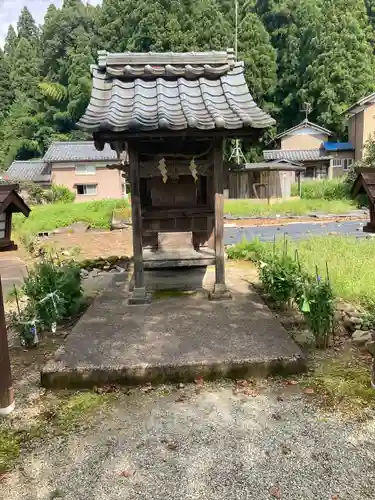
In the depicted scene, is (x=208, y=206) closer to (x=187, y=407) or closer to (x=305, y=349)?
(x=305, y=349)

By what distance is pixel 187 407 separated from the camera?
3.74 metres

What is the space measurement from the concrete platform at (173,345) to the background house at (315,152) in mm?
28720

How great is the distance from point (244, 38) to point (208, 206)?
37215mm

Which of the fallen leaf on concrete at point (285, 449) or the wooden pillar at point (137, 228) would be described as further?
the wooden pillar at point (137, 228)

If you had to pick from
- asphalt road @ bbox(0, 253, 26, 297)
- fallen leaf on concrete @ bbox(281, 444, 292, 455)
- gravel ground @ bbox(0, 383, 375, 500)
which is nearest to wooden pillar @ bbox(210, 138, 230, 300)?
gravel ground @ bbox(0, 383, 375, 500)

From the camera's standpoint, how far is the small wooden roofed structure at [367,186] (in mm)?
3631

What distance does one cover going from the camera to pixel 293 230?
16.1m

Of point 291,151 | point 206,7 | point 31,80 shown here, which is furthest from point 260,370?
point 31,80

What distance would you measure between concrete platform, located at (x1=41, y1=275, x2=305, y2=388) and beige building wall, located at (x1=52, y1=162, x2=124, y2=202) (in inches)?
1079

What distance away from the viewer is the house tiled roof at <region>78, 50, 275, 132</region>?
5113 millimetres

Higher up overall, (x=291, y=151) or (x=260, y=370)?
(x=291, y=151)

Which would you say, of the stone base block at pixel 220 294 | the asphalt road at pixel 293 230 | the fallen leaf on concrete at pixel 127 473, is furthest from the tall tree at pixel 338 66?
the fallen leaf on concrete at pixel 127 473

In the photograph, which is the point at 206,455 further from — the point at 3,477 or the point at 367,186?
the point at 367,186

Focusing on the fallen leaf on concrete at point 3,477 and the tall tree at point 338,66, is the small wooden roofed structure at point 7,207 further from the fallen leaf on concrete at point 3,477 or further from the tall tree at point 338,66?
the tall tree at point 338,66
